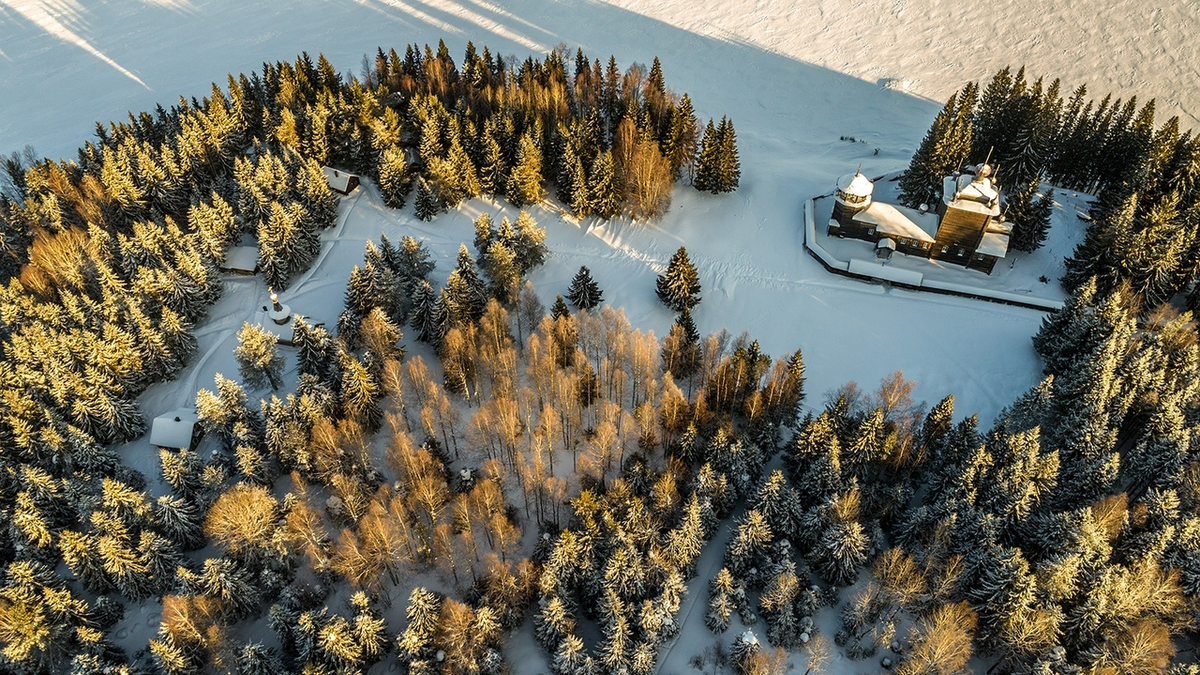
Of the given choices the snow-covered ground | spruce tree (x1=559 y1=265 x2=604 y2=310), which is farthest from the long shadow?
spruce tree (x1=559 y1=265 x2=604 y2=310)

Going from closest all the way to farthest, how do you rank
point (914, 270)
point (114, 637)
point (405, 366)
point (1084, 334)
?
point (114, 637)
point (1084, 334)
point (405, 366)
point (914, 270)

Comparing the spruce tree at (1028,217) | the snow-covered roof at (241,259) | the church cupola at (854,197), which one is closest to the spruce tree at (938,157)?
the spruce tree at (1028,217)

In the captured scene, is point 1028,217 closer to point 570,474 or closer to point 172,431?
point 570,474

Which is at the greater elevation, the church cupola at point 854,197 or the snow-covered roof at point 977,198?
the snow-covered roof at point 977,198

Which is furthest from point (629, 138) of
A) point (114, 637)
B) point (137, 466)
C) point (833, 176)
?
point (114, 637)

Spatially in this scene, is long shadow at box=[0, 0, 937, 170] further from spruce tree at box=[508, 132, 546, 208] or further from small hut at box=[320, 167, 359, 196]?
small hut at box=[320, 167, 359, 196]

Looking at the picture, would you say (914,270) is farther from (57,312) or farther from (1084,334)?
(57,312)

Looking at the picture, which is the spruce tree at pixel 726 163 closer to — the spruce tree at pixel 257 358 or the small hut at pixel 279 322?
the small hut at pixel 279 322
